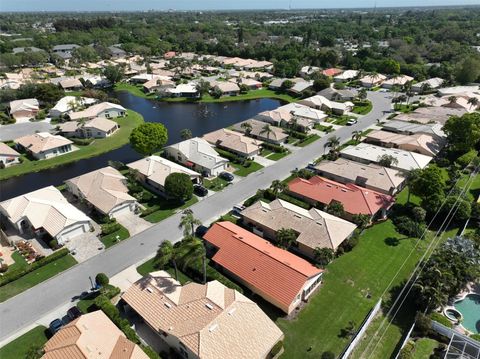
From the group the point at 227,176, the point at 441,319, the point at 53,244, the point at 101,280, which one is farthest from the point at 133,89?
the point at 441,319

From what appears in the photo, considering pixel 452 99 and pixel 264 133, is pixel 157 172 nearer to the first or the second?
pixel 264 133

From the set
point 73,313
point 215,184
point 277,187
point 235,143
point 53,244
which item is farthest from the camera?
point 235,143

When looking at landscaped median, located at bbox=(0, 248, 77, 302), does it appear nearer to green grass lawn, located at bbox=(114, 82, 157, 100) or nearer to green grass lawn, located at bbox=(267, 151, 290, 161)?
green grass lawn, located at bbox=(267, 151, 290, 161)

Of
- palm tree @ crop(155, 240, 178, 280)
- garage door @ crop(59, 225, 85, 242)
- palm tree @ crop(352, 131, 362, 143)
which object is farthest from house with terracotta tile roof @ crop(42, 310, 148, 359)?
palm tree @ crop(352, 131, 362, 143)

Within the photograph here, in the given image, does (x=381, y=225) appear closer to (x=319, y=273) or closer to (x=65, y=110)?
(x=319, y=273)

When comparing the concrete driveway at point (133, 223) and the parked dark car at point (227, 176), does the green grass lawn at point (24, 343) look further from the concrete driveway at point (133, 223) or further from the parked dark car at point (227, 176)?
the parked dark car at point (227, 176)

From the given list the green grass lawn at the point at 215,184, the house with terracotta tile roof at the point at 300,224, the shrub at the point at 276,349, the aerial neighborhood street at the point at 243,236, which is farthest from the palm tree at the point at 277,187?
the shrub at the point at 276,349
